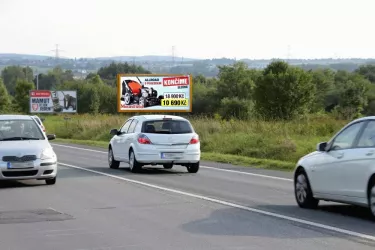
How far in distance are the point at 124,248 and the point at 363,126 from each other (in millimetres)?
4622

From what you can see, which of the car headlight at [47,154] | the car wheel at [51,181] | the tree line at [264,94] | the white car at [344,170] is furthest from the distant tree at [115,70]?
the white car at [344,170]

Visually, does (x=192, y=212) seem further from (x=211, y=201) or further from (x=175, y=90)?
(x=175, y=90)

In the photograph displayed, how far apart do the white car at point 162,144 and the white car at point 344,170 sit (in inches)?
342

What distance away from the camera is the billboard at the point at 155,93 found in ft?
184

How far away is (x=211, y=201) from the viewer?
1603 centimetres

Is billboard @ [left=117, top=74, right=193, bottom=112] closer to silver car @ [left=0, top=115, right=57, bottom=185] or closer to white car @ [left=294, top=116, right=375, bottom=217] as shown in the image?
silver car @ [left=0, top=115, right=57, bottom=185]

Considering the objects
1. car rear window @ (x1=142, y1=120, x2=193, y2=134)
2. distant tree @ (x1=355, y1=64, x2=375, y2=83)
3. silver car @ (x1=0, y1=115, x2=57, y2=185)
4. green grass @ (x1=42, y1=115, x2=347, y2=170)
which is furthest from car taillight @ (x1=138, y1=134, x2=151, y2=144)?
distant tree @ (x1=355, y1=64, x2=375, y2=83)

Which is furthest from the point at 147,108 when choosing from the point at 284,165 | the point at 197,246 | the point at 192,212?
the point at 197,246

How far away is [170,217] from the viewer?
1360 cm

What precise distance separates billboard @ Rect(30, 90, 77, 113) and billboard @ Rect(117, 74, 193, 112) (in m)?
26.1

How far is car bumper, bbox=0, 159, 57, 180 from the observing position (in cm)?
1870

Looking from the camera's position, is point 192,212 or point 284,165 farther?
point 284,165

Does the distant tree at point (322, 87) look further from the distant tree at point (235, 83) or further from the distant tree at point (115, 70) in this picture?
the distant tree at point (115, 70)

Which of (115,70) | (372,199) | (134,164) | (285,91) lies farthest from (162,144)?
(115,70)
